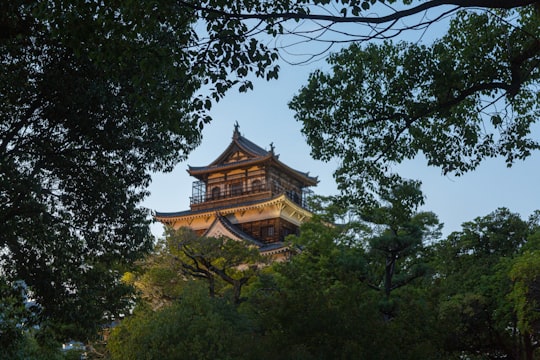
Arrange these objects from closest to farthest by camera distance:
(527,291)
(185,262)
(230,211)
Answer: (527,291) → (185,262) → (230,211)


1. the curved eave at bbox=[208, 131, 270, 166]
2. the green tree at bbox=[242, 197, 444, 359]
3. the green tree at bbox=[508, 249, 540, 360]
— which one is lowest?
the green tree at bbox=[242, 197, 444, 359]

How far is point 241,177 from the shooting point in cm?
4847

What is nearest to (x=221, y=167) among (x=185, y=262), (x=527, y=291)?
(x=185, y=262)

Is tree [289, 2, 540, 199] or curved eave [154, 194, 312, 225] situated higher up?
curved eave [154, 194, 312, 225]

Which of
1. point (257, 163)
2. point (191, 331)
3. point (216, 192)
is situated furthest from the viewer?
point (216, 192)

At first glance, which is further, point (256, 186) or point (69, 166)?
point (256, 186)

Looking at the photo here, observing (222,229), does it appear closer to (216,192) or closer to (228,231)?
(228,231)

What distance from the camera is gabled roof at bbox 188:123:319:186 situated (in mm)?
46875

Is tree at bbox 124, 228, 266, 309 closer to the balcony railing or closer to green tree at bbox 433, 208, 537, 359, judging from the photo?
green tree at bbox 433, 208, 537, 359

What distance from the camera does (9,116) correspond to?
11.6m

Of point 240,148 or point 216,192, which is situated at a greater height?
point 240,148

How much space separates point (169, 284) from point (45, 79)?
18.8m

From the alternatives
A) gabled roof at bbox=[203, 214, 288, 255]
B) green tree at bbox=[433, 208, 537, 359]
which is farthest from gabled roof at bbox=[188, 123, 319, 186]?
green tree at bbox=[433, 208, 537, 359]

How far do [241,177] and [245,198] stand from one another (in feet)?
7.29
